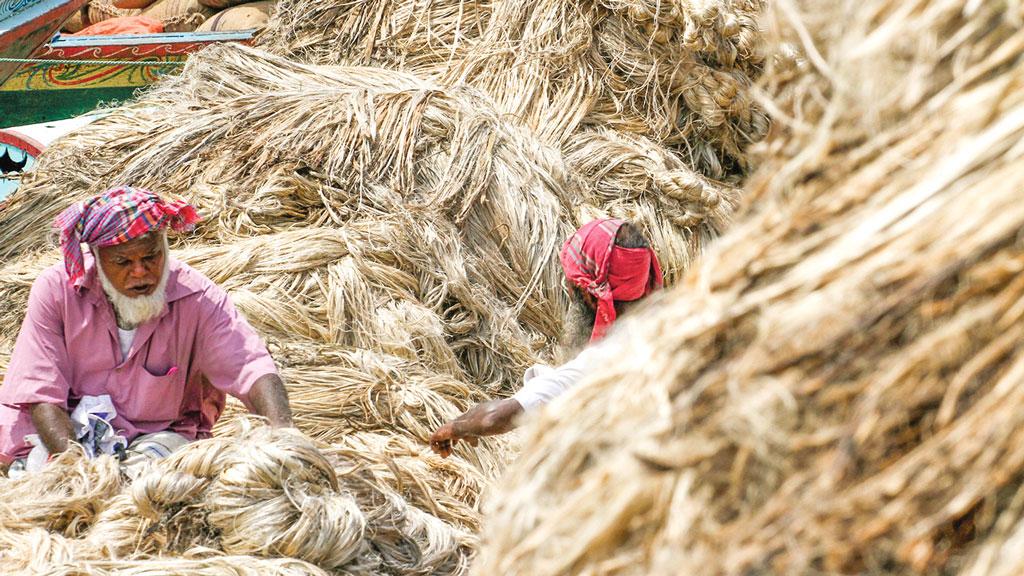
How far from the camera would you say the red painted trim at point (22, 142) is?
6855 mm

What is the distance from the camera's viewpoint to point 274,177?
5.67 m

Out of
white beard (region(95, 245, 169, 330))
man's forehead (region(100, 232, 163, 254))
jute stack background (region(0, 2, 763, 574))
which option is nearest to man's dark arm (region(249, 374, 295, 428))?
jute stack background (region(0, 2, 763, 574))

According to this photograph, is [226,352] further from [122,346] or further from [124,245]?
[124,245]

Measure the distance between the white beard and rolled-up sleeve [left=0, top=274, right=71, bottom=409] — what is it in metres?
0.16

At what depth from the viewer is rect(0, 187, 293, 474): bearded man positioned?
3623 mm

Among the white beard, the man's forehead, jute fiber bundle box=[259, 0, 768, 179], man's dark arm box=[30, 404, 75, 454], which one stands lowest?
jute fiber bundle box=[259, 0, 768, 179]

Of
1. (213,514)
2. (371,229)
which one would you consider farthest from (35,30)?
(213,514)

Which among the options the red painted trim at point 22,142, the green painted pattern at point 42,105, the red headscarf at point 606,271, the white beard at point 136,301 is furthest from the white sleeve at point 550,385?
the green painted pattern at point 42,105

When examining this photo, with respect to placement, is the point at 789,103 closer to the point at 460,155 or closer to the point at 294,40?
the point at 460,155

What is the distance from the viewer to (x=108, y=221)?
359 cm

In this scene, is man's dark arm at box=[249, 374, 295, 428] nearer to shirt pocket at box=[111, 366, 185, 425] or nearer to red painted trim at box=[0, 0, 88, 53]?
shirt pocket at box=[111, 366, 185, 425]

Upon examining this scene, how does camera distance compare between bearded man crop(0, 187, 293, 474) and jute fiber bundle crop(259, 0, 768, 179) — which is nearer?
bearded man crop(0, 187, 293, 474)

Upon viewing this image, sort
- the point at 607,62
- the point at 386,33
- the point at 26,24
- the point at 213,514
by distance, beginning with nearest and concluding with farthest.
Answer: the point at 213,514 < the point at 607,62 < the point at 386,33 < the point at 26,24

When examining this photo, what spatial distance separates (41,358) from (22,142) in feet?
12.3
